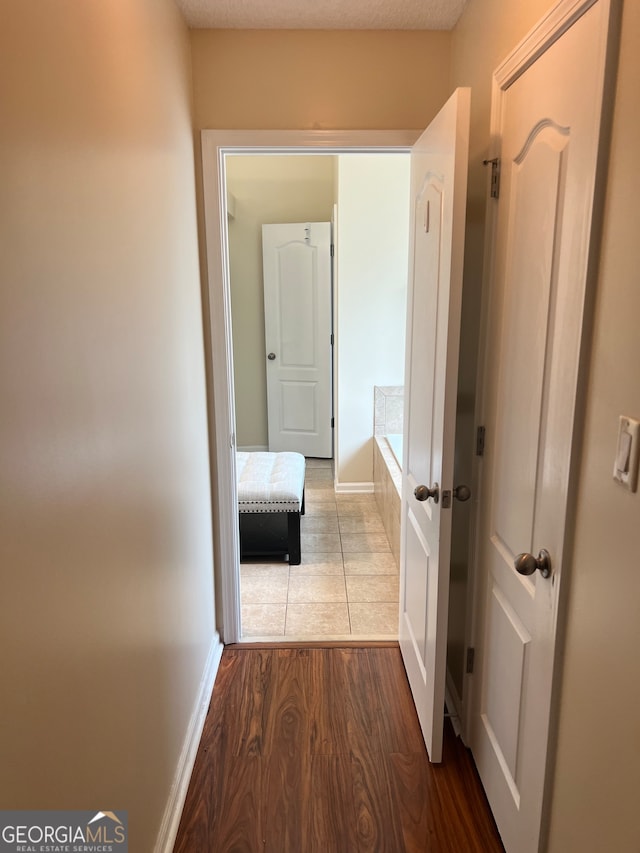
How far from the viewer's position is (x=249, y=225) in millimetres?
5242

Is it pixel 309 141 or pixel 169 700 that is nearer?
pixel 169 700

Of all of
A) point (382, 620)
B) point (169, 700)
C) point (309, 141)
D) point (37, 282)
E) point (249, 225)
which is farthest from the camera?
point (249, 225)

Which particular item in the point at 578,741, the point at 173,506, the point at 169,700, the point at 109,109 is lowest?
the point at 169,700

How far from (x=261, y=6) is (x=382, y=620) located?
256 cm

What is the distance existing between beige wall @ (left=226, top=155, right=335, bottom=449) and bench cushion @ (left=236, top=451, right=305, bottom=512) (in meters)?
2.00

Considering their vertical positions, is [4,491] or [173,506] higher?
[4,491]

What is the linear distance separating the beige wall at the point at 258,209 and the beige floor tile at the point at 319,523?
74.4 inches

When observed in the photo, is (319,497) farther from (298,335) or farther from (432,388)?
(432,388)

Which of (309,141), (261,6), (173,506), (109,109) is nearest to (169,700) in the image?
(173,506)

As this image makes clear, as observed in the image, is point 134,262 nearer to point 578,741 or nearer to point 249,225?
point 578,741

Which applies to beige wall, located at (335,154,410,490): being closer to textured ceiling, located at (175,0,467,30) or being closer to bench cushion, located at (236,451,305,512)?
bench cushion, located at (236,451,305,512)

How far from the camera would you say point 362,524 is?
397cm

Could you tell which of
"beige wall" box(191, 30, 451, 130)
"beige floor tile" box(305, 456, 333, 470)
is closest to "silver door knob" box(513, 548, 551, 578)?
"beige wall" box(191, 30, 451, 130)

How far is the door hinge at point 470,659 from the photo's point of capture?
1.87m
